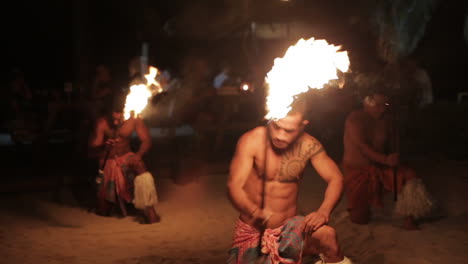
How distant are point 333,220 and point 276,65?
287cm

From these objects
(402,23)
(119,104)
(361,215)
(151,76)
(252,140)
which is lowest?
(361,215)

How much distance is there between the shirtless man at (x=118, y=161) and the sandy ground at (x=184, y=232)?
0.23 m

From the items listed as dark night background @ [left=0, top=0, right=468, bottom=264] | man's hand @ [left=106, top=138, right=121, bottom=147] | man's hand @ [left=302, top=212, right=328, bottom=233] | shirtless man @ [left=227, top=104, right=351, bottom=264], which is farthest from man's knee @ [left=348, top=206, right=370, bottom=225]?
man's hand @ [left=106, top=138, right=121, bottom=147]

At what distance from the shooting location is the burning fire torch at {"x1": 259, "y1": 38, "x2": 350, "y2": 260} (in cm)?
390

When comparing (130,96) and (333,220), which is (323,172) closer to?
(333,220)

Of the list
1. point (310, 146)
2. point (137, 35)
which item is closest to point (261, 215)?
point (310, 146)

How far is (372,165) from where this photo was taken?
19.8 ft

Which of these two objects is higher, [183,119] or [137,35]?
[137,35]

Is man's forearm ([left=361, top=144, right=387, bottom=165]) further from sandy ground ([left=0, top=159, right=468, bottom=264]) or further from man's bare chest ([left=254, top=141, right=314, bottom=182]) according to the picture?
man's bare chest ([left=254, top=141, right=314, bottom=182])

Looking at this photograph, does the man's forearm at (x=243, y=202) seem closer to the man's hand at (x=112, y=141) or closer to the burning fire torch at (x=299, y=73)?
the burning fire torch at (x=299, y=73)

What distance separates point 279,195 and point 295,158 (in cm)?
29

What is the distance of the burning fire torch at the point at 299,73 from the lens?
153 inches

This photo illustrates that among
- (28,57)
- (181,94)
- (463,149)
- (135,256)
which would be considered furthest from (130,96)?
(28,57)

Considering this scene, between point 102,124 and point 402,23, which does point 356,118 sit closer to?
point 102,124
